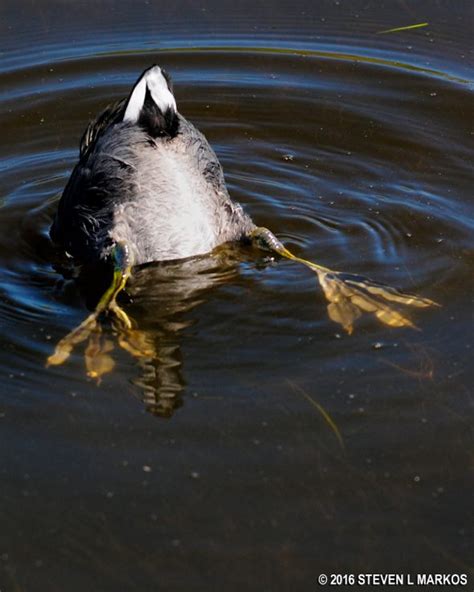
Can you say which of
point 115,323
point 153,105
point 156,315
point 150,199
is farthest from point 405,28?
point 115,323

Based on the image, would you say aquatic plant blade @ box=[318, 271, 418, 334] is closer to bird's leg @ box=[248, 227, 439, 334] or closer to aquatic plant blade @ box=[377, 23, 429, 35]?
bird's leg @ box=[248, 227, 439, 334]

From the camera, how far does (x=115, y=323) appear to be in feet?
13.3

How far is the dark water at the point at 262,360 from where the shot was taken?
2.96 metres

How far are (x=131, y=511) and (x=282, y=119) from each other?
3.42 metres

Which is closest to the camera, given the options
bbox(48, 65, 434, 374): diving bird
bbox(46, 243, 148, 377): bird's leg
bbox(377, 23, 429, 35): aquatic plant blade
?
bbox(46, 243, 148, 377): bird's leg

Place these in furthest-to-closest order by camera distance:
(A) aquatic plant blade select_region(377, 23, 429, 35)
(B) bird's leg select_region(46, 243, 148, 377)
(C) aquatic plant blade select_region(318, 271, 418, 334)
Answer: (A) aquatic plant blade select_region(377, 23, 429, 35)
(C) aquatic plant blade select_region(318, 271, 418, 334)
(B) bird's leg select_region(46, 243, 148, 377)

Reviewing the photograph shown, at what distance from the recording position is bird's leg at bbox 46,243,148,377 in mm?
3826

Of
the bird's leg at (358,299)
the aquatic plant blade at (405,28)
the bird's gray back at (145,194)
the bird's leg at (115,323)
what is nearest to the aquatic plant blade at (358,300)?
the bird's leg at (358,299)

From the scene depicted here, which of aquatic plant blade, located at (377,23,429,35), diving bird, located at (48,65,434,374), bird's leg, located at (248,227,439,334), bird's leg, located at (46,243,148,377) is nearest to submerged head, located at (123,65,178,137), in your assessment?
diving bird, located at (48,65,434,374)

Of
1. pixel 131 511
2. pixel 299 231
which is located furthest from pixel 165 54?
pixel 131 511

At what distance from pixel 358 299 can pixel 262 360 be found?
597 mm

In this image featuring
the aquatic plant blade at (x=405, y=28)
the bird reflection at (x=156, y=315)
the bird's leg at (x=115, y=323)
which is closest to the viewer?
the bird reflection at (x=156, y=315)

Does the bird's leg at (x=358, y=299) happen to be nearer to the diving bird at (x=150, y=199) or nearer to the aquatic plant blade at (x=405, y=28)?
the diving bird at (x=150, y=199)

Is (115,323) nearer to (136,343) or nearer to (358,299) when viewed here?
(136,343)
